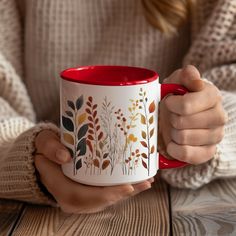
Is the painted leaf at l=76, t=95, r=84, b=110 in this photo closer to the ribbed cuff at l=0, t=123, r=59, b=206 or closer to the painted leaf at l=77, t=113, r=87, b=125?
the painted leaf at l=77, t=113, r=87, b=125

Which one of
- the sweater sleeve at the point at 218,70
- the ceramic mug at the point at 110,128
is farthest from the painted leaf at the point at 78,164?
the sweater sleeve at the point at 218,70

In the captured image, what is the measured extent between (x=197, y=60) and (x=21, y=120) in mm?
300

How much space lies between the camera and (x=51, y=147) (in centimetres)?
77

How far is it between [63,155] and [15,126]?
10.4 inches

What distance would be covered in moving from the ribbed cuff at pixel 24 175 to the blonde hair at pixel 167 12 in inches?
12.3

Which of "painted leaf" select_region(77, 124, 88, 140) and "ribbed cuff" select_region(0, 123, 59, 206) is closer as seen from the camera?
"painted leaf" select_region(77, 124, 88, 140)

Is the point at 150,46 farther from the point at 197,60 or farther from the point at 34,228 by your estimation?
the point at 34,228

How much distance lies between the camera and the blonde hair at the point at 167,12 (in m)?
1.04

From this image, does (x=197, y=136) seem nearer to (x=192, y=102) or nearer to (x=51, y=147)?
(x=192, y=102)

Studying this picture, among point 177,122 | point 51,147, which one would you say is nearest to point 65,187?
point 51,147

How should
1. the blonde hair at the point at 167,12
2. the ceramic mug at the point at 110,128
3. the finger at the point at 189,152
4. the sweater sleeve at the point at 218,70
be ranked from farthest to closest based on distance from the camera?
the blonde hair at the point at 167,12 → the sweater sleeve at the point at 218,70 → the finger at the point at 189,152 → the ceramic mug at the point at 110,128

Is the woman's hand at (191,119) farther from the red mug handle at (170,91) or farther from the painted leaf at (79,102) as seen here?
the painted leaf at (79,102)

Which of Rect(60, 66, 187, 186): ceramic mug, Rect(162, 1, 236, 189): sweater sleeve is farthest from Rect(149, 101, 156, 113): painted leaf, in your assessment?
Rect(162, 1, 236, 189): sweater sleeve

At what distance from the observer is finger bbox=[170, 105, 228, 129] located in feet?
2.48
